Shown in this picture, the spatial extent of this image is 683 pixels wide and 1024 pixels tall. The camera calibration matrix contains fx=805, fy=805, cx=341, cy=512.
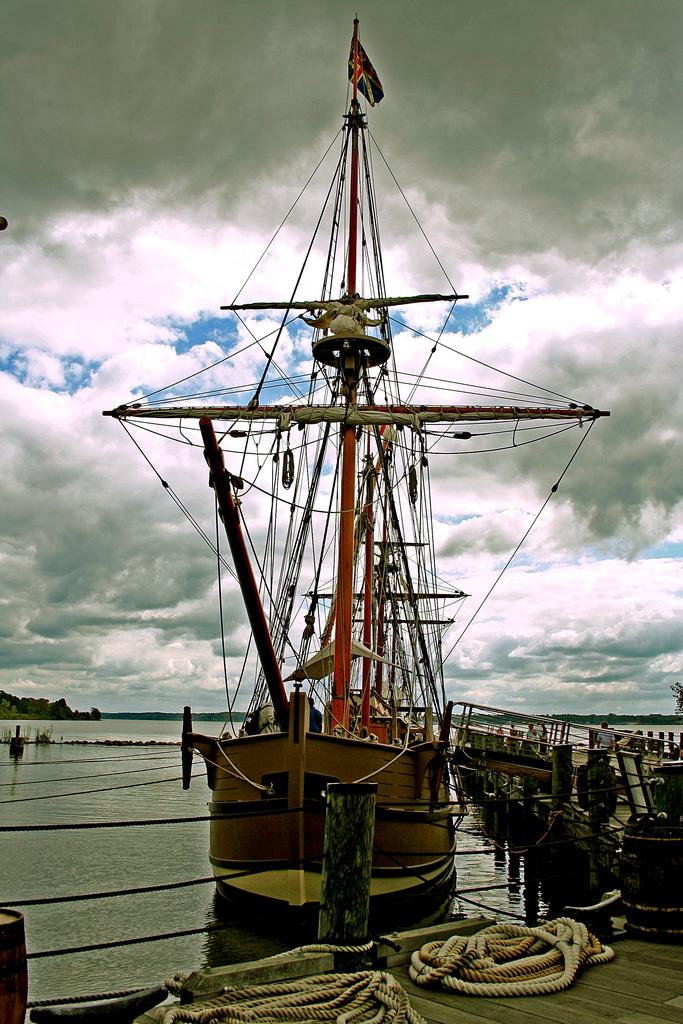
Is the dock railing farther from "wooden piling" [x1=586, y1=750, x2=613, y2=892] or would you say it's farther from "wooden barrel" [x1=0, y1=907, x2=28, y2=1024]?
"wooden barrel" [x1=0, y1=907, x2=28, y2=1024]

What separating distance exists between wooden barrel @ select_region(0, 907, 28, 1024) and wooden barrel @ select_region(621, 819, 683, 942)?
4669 millimetres

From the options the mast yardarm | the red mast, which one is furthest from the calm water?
the mast yardarm

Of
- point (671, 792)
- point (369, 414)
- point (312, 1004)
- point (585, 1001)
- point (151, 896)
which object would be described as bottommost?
point (151, 896)

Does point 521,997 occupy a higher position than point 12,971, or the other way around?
point 12,971

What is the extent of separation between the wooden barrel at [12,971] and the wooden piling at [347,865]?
1986 millimetres

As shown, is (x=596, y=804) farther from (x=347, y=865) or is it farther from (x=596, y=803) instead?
(x=347, y=865)

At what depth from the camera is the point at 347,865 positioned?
5184mm

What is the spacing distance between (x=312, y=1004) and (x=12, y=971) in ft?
5.14

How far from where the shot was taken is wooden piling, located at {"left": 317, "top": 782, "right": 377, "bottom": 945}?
5.11 meters

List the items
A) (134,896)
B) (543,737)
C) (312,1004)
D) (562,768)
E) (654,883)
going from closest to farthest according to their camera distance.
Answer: (312,1004), (654,883), (562,768), (134,896), (543,737)

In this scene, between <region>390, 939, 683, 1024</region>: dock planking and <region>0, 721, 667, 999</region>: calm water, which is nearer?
<region>390, 939, 683, 1024</region>: dock planking

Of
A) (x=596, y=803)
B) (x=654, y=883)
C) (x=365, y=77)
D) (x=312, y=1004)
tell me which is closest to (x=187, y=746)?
(x=596, y=803)

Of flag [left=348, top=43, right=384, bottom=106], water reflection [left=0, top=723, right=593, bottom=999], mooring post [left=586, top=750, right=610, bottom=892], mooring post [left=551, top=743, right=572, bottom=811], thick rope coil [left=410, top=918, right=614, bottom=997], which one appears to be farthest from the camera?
flag [left=348, top=43, right=384, bottom=106]

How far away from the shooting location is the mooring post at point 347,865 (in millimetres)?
5113
